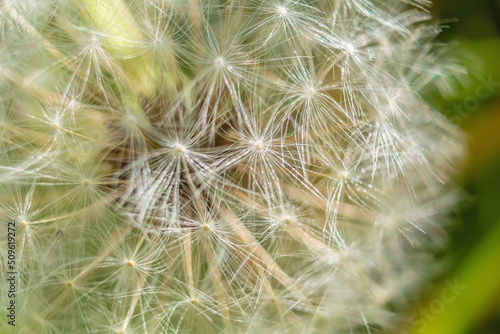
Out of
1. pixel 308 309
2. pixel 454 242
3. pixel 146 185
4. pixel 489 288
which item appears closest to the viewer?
pixel 146 185

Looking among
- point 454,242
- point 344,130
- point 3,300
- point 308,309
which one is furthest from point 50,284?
point 454,242

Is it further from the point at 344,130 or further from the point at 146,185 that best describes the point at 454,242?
the point at 146,185

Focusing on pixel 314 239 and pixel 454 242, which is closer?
pixel 314 239

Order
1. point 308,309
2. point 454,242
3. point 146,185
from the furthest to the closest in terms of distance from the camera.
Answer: point 454,242
point 308,309
point 146,185

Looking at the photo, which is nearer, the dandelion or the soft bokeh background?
the dandelion

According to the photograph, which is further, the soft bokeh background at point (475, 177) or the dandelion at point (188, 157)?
the soft bokeh background at point (475, 177)
